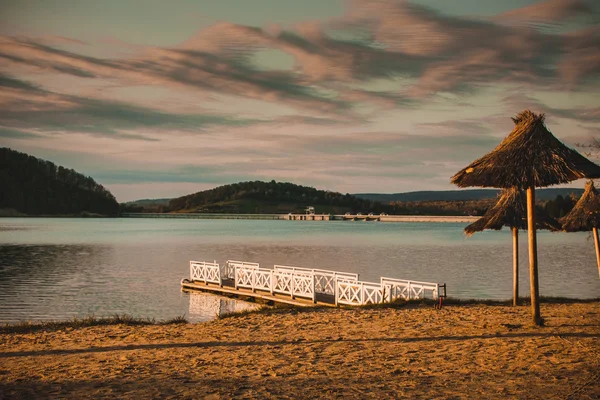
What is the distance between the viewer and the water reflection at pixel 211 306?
24641 mm

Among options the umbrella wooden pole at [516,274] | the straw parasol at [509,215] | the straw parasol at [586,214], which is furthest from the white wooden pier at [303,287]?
the straw parasol at [586,214]

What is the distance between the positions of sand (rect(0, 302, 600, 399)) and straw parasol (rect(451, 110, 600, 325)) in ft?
7.53

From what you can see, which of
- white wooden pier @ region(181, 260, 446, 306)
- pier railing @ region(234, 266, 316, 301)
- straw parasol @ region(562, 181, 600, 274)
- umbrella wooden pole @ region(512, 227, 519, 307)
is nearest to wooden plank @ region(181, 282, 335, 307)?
white wooden pier @ region(181, 260, 446, 306)

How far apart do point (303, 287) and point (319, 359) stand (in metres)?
14.5

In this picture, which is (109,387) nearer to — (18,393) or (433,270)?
(18,393)

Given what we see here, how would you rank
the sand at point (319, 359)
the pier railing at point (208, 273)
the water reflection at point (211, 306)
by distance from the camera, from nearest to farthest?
the sand at point (319, 359) < the water reflection at point (211, 306) < the pier railing at point (208, 273)

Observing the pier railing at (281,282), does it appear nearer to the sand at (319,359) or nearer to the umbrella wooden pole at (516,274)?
the umbrella wooden pole at (516,274)

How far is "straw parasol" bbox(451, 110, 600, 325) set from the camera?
12.0m

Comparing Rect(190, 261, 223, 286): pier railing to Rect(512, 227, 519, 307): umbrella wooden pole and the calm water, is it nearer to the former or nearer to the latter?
the calm water

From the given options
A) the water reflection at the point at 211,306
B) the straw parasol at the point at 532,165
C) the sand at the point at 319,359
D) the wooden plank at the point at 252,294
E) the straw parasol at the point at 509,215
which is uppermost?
the straw parasol at the point at 532,165

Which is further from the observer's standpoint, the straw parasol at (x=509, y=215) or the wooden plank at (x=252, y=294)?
the wooden plank at (x=252, y=294)

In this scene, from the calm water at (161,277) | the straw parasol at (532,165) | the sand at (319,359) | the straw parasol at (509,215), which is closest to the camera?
the sand at (319,359)

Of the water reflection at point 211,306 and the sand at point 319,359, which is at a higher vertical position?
the sand at point 319,359

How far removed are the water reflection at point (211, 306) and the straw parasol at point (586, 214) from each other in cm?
1396
